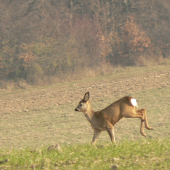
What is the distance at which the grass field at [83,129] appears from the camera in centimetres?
602

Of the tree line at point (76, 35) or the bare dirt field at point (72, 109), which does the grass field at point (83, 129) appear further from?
the tree line at point (76, 35)

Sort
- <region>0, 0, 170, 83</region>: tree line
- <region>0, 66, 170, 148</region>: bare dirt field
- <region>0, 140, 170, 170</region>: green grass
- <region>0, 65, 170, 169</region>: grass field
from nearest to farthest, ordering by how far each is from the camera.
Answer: <region>0, 140, 170, 170</region>: green grass, <region>0, 65, 170, 169</region>: grass field, <region>0, 66, 170, 148</region>: bare dirt field, <region>0, 0, 170, 83</region>: tree line

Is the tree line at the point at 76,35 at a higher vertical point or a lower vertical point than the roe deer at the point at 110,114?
higher

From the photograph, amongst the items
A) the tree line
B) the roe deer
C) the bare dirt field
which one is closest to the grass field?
the bare dirt field

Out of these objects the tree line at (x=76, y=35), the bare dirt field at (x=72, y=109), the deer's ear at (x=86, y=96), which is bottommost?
the bare dirt field at (x=72, y=109)

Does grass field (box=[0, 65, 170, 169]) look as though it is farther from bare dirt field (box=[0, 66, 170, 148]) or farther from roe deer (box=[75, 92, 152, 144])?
roe deer (box=[75, 92, 152, 144])

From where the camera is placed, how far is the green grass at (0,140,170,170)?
5.80 metres

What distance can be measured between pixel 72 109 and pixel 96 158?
1026 centimetres

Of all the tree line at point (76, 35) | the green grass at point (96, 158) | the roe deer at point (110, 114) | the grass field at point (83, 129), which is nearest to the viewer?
the green grass at point (96, 158)

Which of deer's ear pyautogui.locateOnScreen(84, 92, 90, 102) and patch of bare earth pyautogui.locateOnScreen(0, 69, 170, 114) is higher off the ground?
deer's ear pyautogui.locateOnScreen(84, 92, 90, 102)

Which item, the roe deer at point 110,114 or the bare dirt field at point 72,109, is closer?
the roe deer at point 110,114

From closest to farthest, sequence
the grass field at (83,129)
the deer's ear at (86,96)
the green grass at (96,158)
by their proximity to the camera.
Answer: the green grass at (96,158) < the grass field at (83,129) < the deer's ear at (86,96)

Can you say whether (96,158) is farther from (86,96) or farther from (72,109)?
(72,109)

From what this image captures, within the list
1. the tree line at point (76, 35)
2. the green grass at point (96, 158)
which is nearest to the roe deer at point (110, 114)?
the green grass at point (96, 158)
